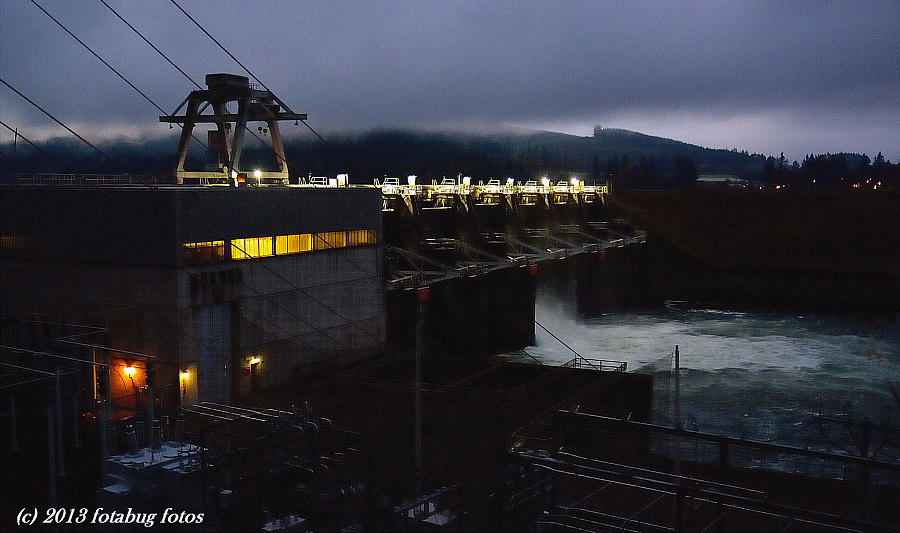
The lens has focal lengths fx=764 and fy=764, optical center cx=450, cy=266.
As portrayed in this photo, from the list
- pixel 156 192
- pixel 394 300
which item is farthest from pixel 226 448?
pixel 394 300

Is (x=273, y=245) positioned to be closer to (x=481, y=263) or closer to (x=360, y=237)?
(x=360, y=237)

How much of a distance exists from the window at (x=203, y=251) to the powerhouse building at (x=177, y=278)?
0.04 meters

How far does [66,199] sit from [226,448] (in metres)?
11.6

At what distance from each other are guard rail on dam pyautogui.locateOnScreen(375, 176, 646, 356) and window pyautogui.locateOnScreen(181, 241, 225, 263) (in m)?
9.71

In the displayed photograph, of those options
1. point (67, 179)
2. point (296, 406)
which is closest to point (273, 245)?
point (296, 406)

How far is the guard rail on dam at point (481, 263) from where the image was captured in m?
38.3

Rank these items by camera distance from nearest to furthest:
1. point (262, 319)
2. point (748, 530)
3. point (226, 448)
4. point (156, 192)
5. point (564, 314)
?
point (748, 530) → point (226, 448) → point (156, 192) → point (262, 319) → point (564, 314)

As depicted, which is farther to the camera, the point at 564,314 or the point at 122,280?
the point at 564,314

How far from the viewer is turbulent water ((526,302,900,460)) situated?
33.5m

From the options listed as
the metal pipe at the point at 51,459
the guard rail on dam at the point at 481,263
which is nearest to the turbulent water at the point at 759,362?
the guard rail on dam at the point at 481,263

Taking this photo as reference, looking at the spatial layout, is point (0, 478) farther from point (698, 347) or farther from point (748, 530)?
point (698, 347)

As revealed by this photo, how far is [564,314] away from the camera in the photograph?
6284 centimetres

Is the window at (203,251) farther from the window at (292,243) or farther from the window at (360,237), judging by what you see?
the window at (360,237)

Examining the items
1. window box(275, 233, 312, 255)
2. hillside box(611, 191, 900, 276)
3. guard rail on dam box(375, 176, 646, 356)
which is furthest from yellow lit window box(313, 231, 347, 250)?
hillside box(611, 191, 900, 276)
